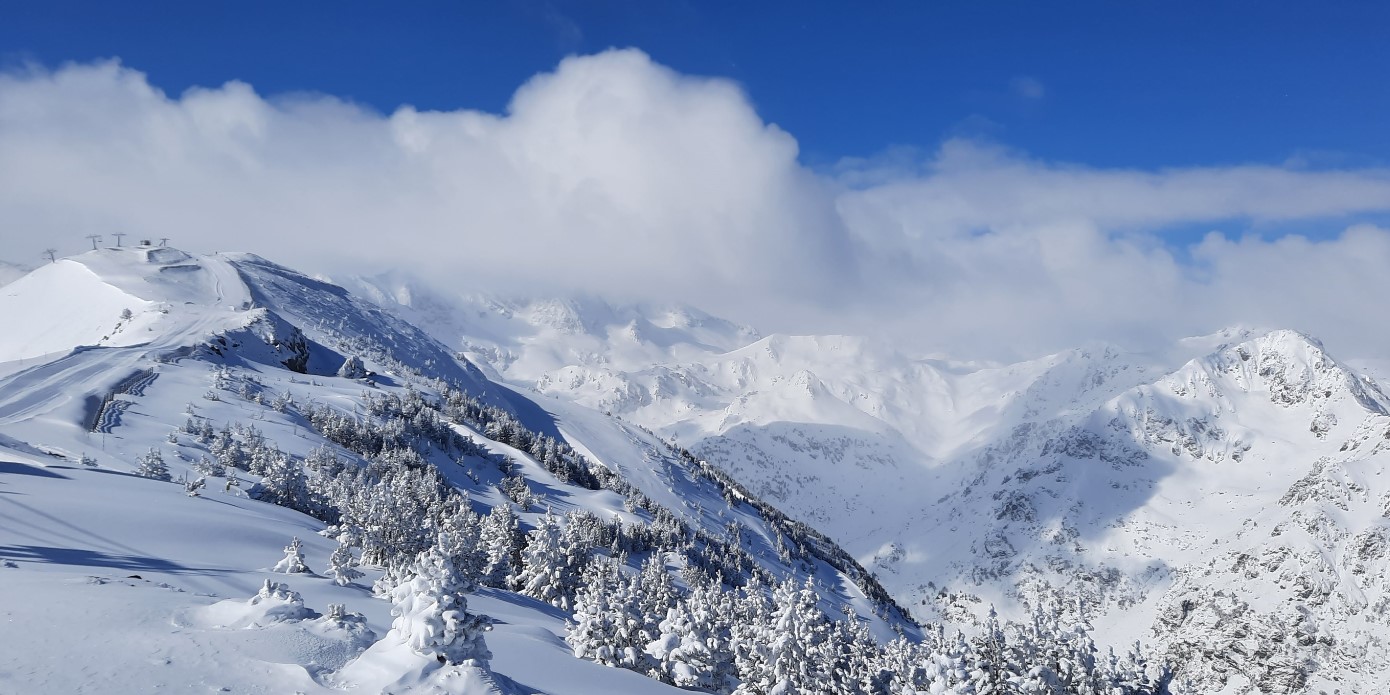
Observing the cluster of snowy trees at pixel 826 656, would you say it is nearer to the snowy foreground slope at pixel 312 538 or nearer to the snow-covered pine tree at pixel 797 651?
the snow-covered pine tree at pixel 797 651

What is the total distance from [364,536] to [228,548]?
1213 centimetres

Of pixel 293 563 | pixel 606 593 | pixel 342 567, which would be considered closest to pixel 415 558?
pixel 342 567

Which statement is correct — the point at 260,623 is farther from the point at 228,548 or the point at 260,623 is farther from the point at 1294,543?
the point at 1294,543

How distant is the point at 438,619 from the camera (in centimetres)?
1738

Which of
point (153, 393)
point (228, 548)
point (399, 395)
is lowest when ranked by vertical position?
point (228, 548)

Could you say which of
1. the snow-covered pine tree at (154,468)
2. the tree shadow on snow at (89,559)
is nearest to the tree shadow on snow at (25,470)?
the snow-covered pine tree at (154,468)

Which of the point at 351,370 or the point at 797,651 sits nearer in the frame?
the point at 797,651

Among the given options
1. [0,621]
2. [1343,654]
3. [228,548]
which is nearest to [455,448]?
[228,548]

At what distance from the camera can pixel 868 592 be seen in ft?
491

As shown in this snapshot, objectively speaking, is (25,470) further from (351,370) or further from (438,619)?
(351,370)

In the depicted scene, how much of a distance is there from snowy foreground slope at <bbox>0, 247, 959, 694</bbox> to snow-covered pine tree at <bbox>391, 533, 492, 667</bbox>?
7 centimetres

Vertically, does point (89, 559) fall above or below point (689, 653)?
below

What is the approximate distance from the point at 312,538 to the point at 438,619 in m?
38.8

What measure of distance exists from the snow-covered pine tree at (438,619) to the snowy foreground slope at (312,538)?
0.07 meters
